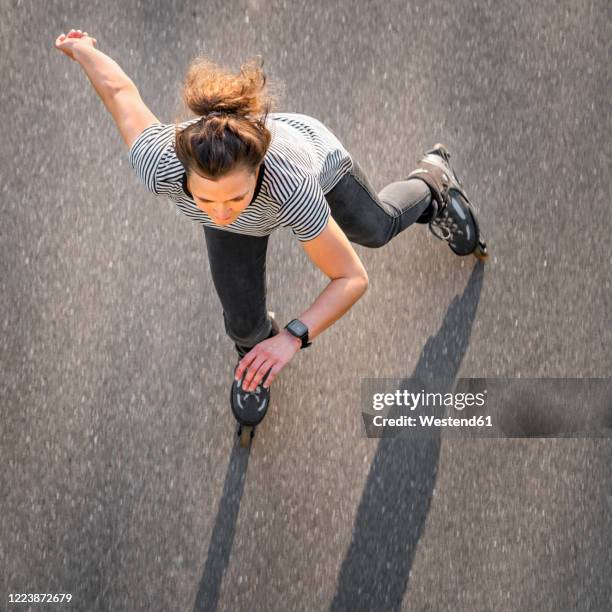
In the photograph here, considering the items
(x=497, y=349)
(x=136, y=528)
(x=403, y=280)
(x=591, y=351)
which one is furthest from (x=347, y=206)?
(x=136, y=528)

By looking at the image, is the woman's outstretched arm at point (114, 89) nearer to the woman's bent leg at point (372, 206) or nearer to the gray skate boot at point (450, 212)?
the woman's bent leg at point (372, 206)

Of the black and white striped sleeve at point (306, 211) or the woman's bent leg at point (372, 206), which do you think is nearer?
the black and white striped sleeve at point (306, 211)

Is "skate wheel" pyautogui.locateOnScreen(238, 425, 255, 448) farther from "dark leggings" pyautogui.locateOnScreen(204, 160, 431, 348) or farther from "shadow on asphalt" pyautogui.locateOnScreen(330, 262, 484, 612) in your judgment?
"shadow on asphalt" pyautogui.locateOnScreen(330, 262, 484, 612)

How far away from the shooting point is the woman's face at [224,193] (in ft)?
6.30

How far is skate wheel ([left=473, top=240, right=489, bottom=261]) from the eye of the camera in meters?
3.33

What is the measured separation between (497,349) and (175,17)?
2.16 m

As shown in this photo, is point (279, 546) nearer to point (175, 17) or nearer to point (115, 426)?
point (115, 426)

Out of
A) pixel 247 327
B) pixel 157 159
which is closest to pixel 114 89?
pixel 157 159

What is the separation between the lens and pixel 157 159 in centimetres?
210

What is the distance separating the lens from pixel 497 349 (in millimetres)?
3338

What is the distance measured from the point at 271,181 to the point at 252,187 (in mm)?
73

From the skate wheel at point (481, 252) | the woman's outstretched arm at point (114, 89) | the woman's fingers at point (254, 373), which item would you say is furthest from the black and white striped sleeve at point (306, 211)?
the skate wheel at point (481, 252)

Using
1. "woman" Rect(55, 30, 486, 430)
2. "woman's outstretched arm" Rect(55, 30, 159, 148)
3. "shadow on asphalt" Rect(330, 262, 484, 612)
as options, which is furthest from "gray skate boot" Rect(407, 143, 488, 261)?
"woman's outstretched arm" Rect(55, 30, 159, 148)

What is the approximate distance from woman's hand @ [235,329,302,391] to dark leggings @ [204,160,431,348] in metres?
0.40
